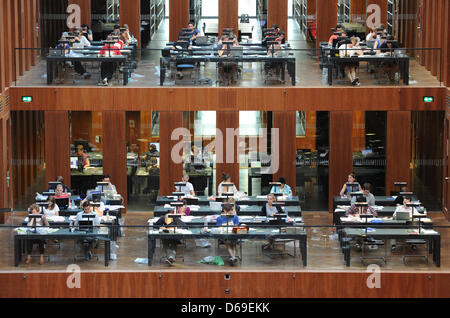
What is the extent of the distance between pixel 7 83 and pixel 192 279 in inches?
344

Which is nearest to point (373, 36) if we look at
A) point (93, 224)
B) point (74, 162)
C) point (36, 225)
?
point (74, 162)

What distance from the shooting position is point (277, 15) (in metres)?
37.0

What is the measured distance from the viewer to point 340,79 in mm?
32562

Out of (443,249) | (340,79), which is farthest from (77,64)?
(443,249)

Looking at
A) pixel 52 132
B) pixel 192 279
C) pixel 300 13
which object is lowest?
pixel 192 279

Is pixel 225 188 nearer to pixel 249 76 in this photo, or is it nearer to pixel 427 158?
pixel 249 76

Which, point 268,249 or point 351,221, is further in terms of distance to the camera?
point 351,221

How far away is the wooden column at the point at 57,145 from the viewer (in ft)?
108

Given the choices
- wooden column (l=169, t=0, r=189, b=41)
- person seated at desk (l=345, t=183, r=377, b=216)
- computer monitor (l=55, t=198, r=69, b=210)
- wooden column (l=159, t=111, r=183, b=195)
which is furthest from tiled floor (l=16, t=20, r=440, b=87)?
computer monitor (l=55, t=198, r=69, b=210)

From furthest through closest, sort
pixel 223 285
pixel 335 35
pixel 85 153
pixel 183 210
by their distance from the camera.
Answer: pixel 335 35 → pixel 85 153 → pixel 183 210 → pixel 223 285

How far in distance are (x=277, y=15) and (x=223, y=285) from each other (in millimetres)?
12520

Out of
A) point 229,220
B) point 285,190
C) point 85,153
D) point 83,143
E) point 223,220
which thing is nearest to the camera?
point 229,220

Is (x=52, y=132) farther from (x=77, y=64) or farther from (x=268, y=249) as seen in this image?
(x=268, y=249)

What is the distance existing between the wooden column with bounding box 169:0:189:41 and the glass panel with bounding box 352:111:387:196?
22.0ft
